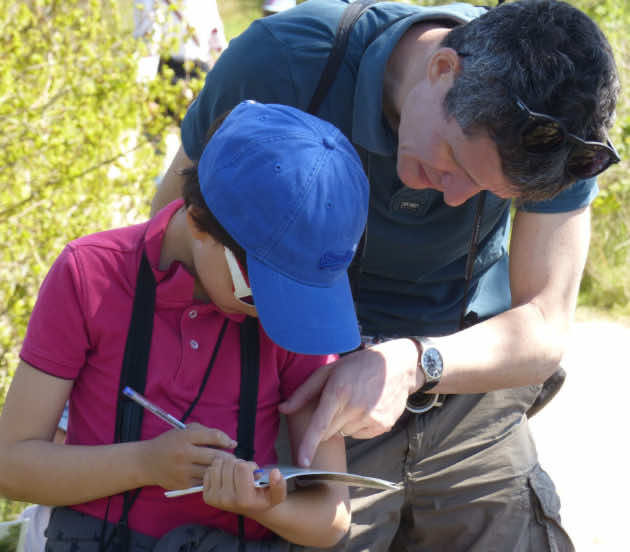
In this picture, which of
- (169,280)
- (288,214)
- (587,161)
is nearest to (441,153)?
(587,161)

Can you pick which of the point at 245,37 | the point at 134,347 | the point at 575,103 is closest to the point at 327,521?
the point at 134,347

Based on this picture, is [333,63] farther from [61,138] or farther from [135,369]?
[61,138]

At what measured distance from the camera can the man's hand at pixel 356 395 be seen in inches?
75.8

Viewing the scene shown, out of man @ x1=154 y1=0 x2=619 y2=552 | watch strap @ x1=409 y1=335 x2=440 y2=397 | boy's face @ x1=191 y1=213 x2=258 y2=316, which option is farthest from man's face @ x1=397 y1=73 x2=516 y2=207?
boy's face @ x1=191 y1=213 x2=258 y2=316

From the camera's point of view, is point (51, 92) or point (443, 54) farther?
point (51, 92)

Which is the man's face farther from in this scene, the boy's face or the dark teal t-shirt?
the boy's face

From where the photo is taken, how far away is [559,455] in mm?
4324

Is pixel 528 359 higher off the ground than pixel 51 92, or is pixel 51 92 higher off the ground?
pixel 51 92

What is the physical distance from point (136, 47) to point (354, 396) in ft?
7.99

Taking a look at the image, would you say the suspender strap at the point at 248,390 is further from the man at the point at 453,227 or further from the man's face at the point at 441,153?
the man's face at the point at 441,153

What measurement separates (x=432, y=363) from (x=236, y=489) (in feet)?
2.02

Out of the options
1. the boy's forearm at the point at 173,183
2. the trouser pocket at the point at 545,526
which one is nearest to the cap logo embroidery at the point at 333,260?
the boy's forearm at the point at 173,183

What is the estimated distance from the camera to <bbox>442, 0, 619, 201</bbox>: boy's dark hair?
1773 millimetres

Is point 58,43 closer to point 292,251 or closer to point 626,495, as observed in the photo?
point 292,251
